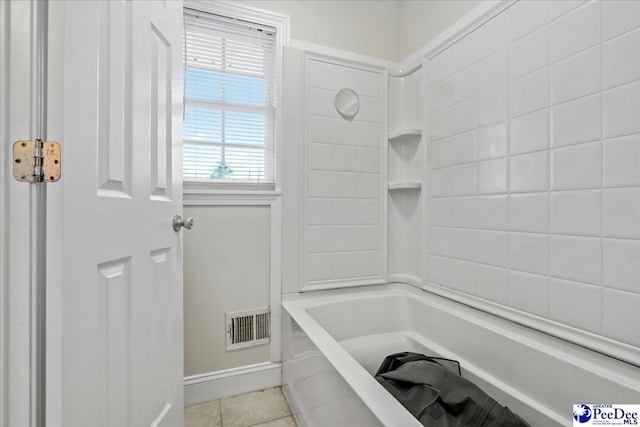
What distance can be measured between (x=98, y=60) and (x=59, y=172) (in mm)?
308

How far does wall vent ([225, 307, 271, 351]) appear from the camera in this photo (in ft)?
5.44

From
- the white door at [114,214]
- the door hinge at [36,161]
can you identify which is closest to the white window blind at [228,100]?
the white door at [114,214]

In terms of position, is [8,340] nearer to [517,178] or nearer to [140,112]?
[140,112]

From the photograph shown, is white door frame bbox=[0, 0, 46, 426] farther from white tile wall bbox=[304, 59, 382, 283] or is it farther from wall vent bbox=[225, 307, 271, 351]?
white tile wall bbox=[304, 59, 382, 283]

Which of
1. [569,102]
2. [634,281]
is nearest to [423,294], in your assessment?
[634,281]

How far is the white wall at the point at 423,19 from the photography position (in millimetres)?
1609

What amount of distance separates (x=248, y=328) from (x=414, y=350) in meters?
0.95

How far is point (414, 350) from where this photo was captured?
167 cm

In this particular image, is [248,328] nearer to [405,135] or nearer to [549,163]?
[405,135]

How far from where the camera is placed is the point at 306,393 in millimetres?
1322

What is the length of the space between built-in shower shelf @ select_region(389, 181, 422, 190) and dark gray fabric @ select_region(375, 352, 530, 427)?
40.6 inches

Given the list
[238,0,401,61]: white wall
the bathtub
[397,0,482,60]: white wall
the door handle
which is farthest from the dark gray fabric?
[238,0,401,61]: white wall

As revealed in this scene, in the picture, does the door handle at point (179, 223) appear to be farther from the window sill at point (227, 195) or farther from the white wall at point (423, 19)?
the white wall at point (423, 19)

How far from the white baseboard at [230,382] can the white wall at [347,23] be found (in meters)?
1.98
